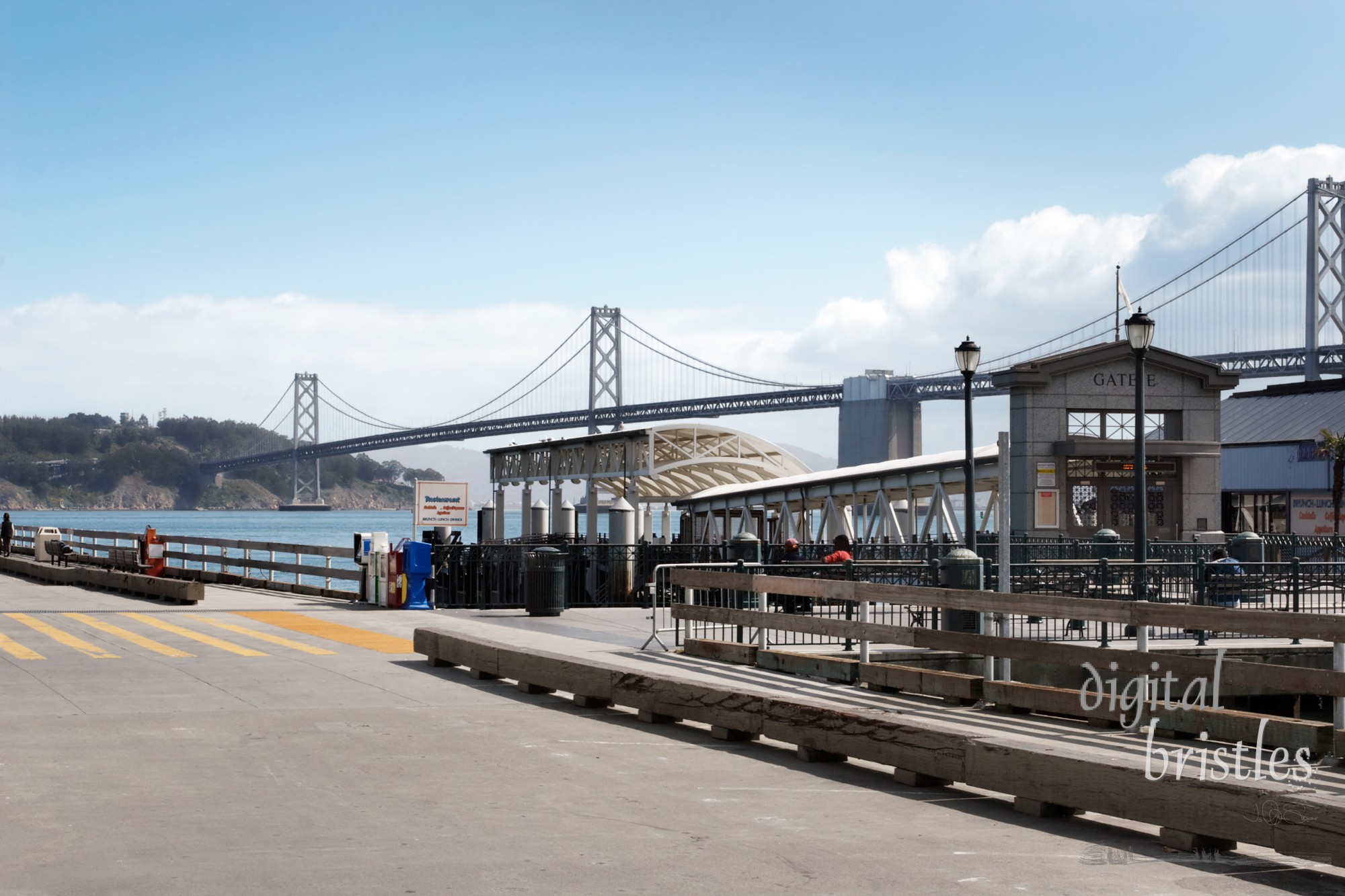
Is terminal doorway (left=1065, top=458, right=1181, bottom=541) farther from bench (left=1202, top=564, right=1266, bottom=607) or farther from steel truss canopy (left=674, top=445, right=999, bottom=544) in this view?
bench (left=1202, top=564, right=1266, bottom=607)

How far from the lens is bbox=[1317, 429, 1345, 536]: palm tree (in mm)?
42719

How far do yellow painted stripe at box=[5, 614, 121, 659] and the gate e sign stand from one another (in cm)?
693

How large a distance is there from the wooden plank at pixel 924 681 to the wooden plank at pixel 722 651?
1.94 metres

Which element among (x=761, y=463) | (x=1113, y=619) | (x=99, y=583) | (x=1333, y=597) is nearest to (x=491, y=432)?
(x=761, y=463)

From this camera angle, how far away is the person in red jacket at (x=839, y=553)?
19109mm

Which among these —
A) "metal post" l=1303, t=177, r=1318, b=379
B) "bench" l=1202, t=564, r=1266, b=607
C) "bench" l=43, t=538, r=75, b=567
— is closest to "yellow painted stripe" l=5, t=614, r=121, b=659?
"bench" l=1202, t=564, r=1266, b=607

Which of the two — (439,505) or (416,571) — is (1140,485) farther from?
(439,505)

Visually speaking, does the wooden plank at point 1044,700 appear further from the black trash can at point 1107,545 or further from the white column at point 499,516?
the white column at point 499,516

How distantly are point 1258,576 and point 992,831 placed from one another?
1222cm

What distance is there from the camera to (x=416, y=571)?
2406cm

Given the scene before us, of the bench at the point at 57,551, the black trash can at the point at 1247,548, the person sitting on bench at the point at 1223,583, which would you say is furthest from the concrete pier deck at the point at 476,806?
the bench at the point at 57,551

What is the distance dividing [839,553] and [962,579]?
431 cm

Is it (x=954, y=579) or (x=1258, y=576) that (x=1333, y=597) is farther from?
(x=954, y=579)

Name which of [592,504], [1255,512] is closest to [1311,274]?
[1255,512]
